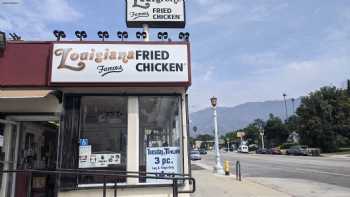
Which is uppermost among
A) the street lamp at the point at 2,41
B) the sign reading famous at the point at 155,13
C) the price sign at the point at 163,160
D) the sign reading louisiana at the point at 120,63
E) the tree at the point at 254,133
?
the tree at the point at 254,133

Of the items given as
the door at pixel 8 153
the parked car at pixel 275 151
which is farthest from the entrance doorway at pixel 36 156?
the parked car at pixel 275 151

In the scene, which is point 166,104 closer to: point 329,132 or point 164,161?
point 164,161

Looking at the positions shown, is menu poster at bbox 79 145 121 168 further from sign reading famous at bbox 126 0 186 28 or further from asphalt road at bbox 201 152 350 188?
asphalt road at bbox 201 152 350 188

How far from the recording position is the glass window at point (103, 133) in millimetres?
8703

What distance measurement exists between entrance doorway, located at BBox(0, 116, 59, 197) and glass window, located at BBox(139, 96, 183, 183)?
2.45 m

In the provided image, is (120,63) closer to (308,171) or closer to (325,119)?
(308,171)

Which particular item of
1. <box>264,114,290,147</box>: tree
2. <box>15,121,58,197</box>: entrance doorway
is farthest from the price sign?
<box>264,114,290,147</box>: tree

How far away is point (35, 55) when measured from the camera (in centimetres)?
902

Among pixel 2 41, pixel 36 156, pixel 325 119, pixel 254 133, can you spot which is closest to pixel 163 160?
pixel 36 156

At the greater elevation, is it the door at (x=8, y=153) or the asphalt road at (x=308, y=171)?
the door at (x=8, y=153)

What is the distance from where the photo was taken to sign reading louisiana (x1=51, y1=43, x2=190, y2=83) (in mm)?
8773

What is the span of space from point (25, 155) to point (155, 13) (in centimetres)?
514

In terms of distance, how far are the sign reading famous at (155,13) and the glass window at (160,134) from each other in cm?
244

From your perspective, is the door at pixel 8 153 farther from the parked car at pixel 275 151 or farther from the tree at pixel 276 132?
the tree at pixel 276 132
